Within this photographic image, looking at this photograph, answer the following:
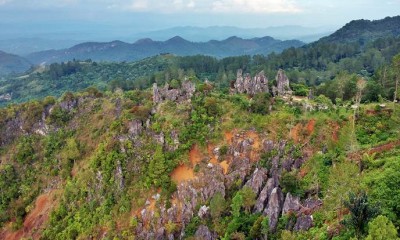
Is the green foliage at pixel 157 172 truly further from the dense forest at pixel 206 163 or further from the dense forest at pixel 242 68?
the dense forest at pixel 242 68

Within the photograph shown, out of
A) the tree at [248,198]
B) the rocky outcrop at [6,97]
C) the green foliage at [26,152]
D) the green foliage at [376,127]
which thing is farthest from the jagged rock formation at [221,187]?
the rocky outcrop at [6,97]

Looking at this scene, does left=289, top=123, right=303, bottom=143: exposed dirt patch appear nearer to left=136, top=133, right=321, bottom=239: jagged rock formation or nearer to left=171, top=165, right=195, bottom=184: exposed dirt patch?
left=136, top=133, right=321, bottom=239: jagged rock formation

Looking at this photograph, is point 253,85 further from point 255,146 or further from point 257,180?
point 257,180

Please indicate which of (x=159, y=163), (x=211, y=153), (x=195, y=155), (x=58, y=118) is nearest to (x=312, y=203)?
(x=211, y=153)

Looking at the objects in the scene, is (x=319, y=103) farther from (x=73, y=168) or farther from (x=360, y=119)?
(x=73, y=168)

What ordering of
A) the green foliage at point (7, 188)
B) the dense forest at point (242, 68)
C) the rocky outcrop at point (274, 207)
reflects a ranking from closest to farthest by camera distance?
the rocky outcrop at point (274, 207) → the green foliage at point (7, 188) → the dense forest at point (242, 68)
